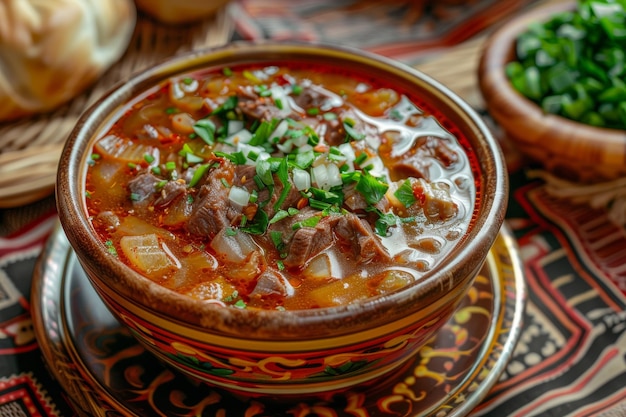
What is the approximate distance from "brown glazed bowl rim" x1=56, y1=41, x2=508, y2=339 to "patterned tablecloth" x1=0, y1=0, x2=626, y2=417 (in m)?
0.67

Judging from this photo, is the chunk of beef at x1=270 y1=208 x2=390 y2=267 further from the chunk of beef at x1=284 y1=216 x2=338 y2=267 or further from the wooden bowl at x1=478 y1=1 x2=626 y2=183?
the wooden bowl at x1=478 y1=1 x2=626 y2=183

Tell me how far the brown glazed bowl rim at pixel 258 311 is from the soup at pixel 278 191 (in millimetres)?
84

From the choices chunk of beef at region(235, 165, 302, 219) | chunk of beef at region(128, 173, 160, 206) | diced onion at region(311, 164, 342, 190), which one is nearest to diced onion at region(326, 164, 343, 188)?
diced onion at region(311, 164, 342, 190)

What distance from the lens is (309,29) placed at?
4.81 m

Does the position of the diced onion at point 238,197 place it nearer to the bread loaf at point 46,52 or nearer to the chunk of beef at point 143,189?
the chunk of beef at point 143,189

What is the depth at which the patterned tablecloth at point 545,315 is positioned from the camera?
9.03 feet

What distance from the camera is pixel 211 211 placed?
2.43 metres

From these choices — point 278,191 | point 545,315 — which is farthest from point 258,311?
point 545,315

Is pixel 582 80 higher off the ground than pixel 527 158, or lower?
higher

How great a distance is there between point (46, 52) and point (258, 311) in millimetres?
2267

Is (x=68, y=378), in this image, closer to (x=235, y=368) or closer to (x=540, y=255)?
(x=235, y=368)

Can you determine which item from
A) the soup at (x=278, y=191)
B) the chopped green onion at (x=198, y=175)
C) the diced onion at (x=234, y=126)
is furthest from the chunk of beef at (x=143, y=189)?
the diced onion at (x=234, y=126)

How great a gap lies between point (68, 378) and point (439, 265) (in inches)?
52.1

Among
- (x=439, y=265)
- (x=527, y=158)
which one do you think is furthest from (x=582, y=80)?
(x=439, y=265)
